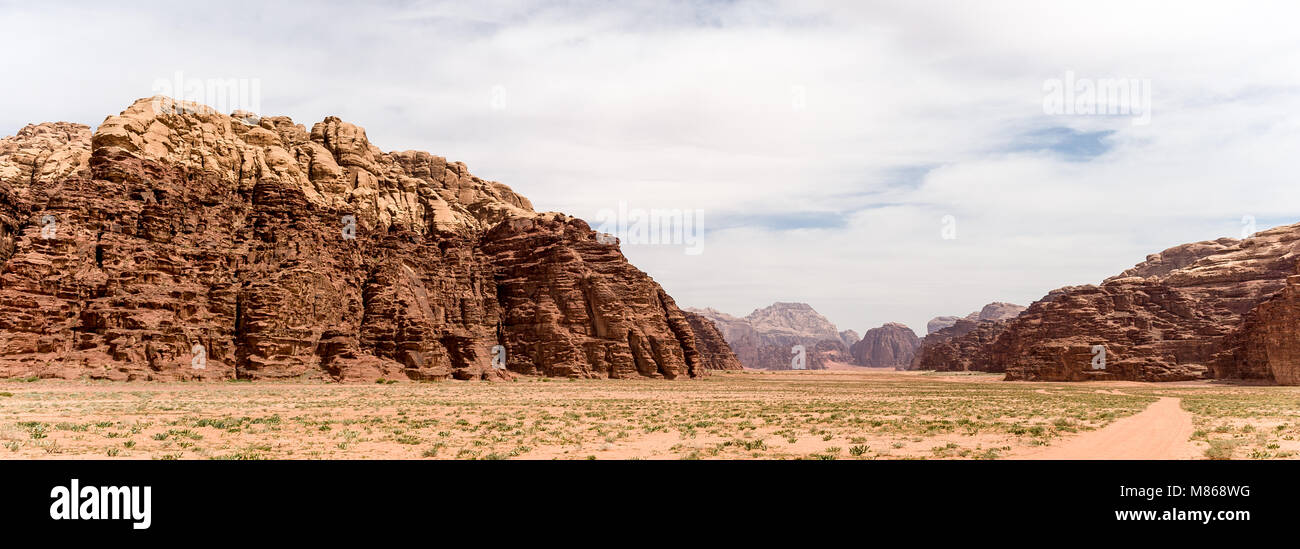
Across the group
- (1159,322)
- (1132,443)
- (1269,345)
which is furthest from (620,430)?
(1159,322)

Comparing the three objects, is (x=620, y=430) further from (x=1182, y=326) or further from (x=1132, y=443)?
(x=1182, y=326)

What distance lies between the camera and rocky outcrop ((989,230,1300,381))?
107438mm

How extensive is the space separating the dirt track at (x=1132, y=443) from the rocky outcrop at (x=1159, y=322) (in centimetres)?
7884

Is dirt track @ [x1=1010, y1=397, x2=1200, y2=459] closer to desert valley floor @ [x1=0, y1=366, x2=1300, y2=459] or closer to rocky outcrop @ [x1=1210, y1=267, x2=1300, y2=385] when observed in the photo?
desert valley floor @ [x1=0, y1=366, x2=1300, y2=459]

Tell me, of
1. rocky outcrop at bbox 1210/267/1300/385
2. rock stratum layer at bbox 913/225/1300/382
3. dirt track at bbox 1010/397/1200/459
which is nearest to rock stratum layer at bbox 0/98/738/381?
rock stratum layer at bbox 913/225/1300/382

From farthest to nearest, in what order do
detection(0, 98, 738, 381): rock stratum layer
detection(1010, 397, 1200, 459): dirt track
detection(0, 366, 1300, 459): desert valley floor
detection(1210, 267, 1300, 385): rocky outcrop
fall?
1. detection(1210, 267, 1300, 385): rocky outcrop
2. detection(0, 98, 738, 381): rock stratum layer
3. detection(0, 366, 1300, 459): desert valley floor
4. detection(1010, 397, 1200, 459): dirt track

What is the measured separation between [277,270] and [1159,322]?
424ft

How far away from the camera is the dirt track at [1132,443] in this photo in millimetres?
21938

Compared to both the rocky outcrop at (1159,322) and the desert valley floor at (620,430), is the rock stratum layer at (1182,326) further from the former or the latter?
the desert valley floor at (620,430)

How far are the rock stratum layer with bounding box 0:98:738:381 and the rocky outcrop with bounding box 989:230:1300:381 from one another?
192 ft
